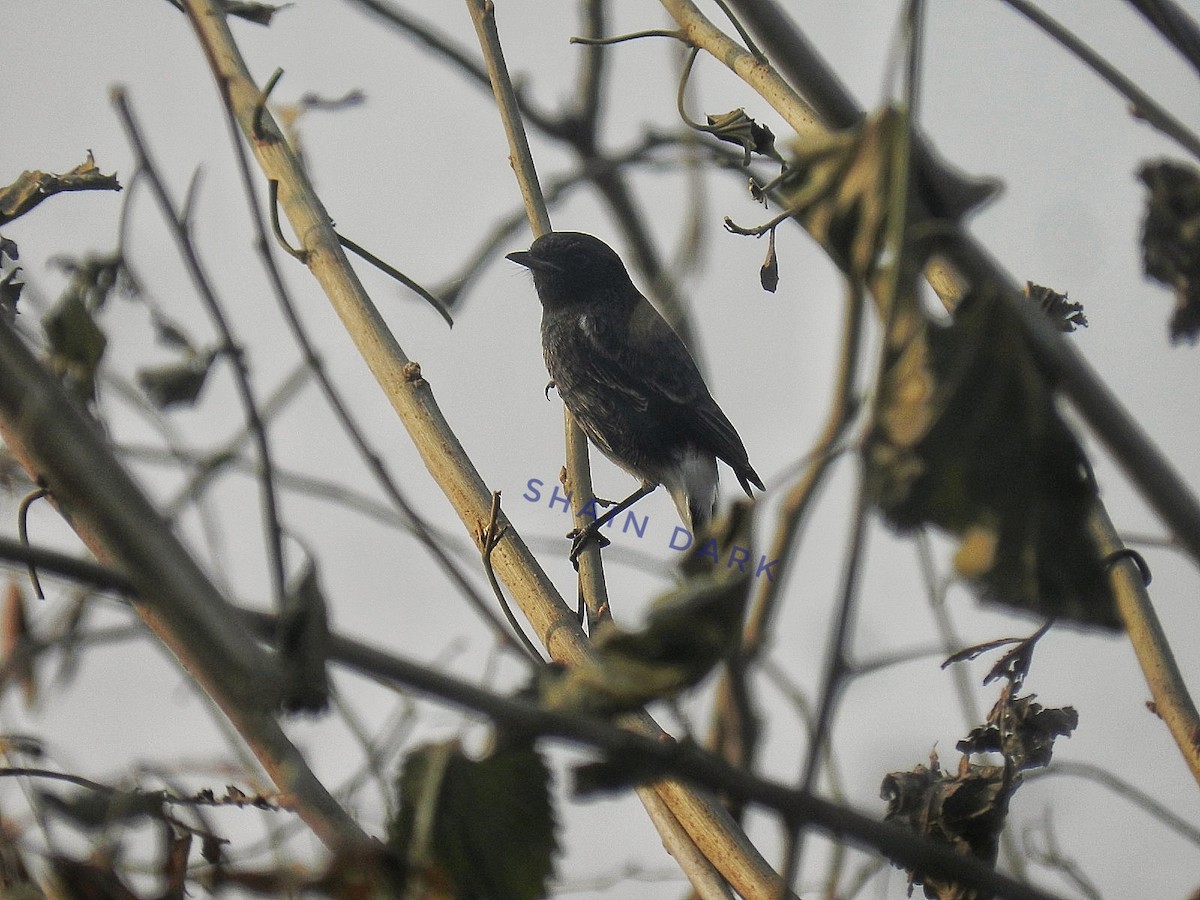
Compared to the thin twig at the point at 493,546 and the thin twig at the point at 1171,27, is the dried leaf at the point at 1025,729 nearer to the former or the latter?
the thin twig at the point at 493,546

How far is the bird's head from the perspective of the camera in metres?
6.62

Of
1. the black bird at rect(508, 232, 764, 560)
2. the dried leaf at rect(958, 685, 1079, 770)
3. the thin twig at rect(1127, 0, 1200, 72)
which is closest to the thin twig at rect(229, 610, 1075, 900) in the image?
the thin twig at rect(1127, 0, 1200, 72)

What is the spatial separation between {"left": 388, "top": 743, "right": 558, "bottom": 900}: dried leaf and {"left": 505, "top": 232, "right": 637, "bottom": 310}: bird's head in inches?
217

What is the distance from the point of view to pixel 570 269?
6684mm

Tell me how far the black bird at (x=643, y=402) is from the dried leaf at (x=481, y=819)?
4.99 metres

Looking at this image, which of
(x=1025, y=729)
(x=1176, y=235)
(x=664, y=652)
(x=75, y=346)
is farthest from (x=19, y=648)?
(x=1025, y=729)

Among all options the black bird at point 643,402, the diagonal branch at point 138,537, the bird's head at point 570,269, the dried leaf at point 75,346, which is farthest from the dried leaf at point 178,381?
the bird's head at point 570,269

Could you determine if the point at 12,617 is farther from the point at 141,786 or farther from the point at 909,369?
the point at 909,369

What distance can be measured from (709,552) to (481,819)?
1.02 feet

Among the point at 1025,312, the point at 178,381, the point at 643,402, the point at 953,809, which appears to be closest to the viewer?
the point at 1025,312

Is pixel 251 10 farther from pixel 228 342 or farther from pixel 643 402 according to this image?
pixel 643 402

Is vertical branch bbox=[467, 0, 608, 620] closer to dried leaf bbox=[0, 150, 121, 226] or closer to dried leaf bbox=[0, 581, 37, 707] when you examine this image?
dried leaf bbox=[0, 150, 121, 226]

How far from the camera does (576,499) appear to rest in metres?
3.13

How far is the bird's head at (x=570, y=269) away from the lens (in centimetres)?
662
